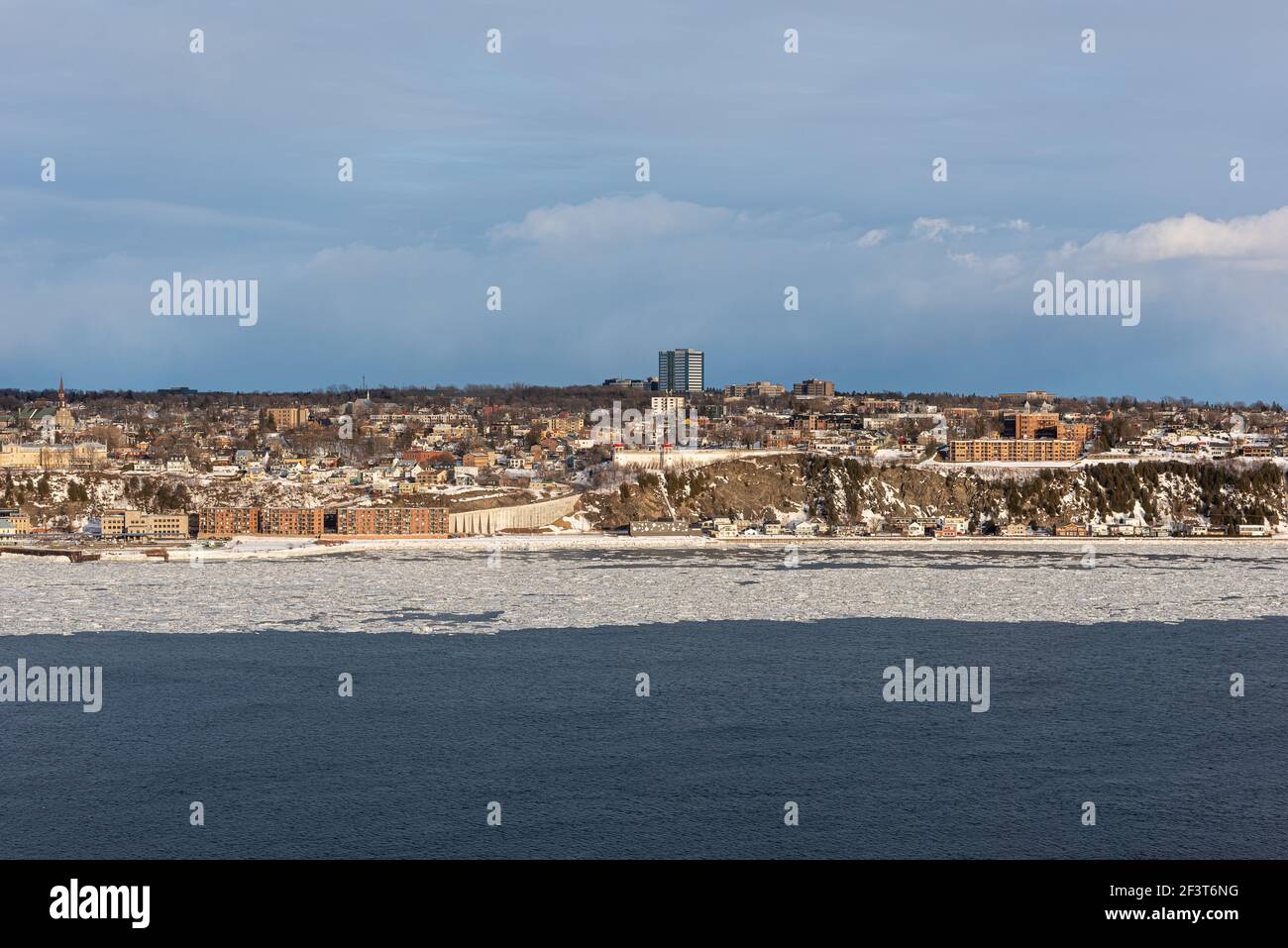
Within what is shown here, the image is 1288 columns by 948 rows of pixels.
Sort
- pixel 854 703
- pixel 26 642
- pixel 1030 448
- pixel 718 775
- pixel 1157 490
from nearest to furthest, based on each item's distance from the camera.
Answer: pixel 718 775, pixel 854 703, pixel 26 642, pixel 1157 490, pixel 1030 448

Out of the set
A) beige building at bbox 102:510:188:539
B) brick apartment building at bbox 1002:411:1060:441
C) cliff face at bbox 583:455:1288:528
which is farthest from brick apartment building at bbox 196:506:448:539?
brick apartment building at bbox 1002:411:1060:441

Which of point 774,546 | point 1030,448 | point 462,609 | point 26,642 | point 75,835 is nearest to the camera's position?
point 75,835

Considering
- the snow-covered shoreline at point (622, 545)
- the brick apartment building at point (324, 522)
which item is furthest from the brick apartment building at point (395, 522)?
the snow-covered shoreline at point (622, 545)

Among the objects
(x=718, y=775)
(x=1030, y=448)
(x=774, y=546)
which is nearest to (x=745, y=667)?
(x=718, y=775)

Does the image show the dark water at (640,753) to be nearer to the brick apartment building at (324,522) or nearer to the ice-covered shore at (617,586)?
the ice-covered shore at (617,586)

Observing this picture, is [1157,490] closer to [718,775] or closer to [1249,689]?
[1249,689]

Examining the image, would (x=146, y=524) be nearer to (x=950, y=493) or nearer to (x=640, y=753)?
(x=950, y=493)
